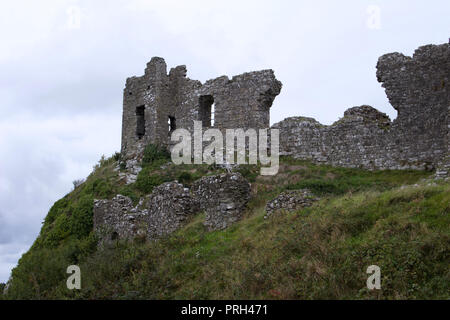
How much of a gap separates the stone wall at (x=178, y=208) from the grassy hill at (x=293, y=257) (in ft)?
1.69

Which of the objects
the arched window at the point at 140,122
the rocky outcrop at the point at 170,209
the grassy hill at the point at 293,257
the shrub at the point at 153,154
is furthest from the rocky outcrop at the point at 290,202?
the arched window at the point at 140,122

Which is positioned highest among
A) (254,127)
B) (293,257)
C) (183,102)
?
(183,102)

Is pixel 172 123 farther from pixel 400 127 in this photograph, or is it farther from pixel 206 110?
pixel 400 127

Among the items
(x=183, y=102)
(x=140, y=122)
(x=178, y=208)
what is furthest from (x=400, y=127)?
(x=140, y=122)

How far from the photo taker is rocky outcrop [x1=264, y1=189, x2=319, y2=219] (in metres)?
14.6

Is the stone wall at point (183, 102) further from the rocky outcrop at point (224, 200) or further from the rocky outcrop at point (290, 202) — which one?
the rocky outcrop at point (290, 202)

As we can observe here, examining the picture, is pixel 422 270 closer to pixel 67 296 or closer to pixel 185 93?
pixel 67 296

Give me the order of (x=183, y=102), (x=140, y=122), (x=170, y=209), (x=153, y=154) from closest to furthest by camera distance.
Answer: (x=170, y=209), (x=153, y=154), (x=183, y=102), (x=140, y=122)

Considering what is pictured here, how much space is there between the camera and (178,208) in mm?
17375

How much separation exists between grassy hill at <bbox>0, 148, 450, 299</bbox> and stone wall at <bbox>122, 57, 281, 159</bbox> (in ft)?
27.0

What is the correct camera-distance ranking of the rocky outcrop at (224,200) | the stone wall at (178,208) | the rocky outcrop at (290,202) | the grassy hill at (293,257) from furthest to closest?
the stone wall at (178,208)
the rocky outcrop at (224,200)
the rocky outcrop at (290,202)
the grassy hill at (293,257)

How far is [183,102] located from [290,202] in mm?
16074

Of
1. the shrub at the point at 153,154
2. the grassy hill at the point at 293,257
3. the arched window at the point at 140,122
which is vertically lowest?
the grassy hill at the point at 293,257

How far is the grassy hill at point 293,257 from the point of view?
938 centimetres
